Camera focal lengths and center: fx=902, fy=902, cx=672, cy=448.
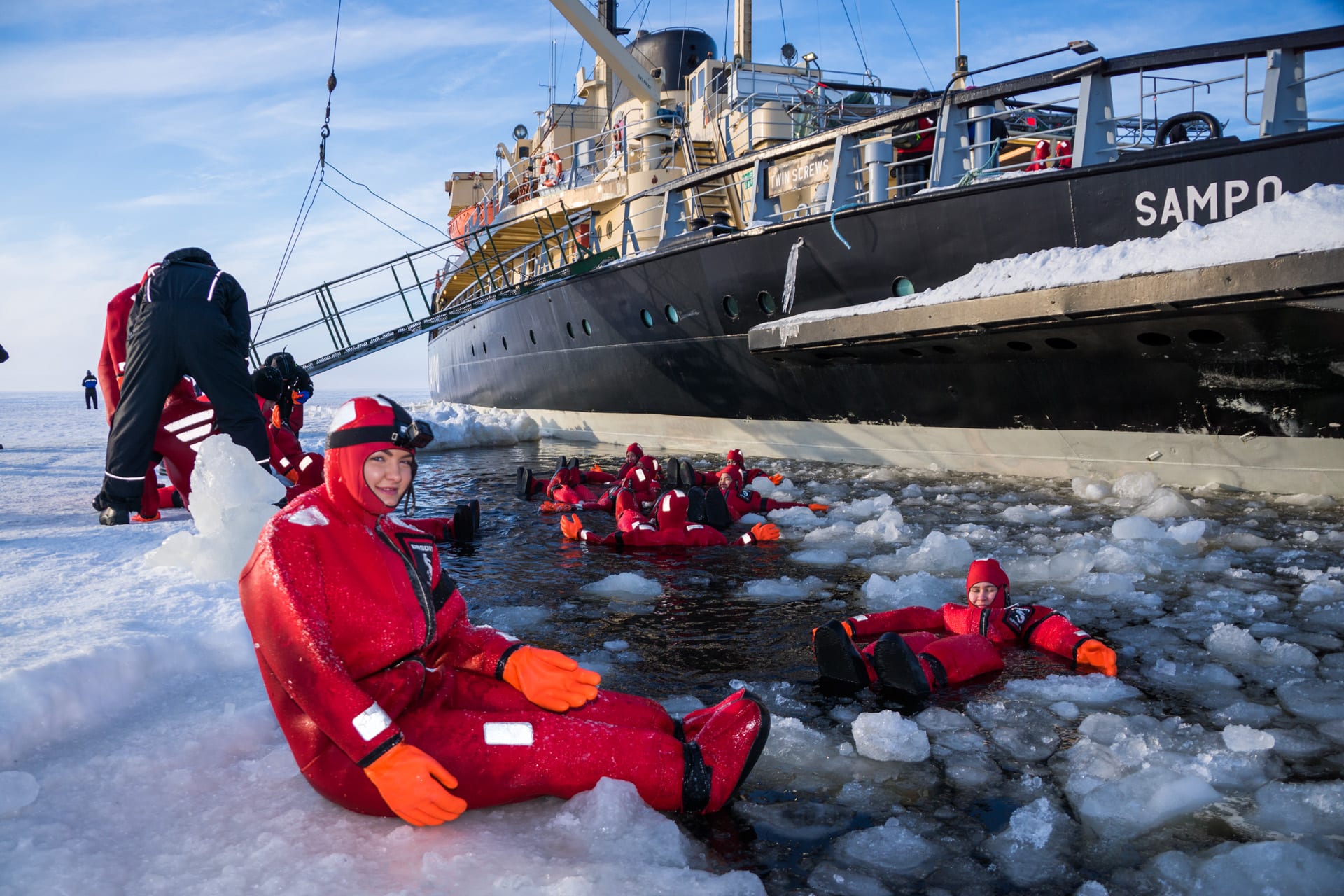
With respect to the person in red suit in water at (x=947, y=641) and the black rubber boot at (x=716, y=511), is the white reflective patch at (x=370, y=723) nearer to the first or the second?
the person in red suit in water at (x=947, y=641)

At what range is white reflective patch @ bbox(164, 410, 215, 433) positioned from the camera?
5.79 m

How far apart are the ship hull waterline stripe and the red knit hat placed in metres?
6.60

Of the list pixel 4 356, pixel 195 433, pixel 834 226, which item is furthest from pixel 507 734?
pixel 4 356

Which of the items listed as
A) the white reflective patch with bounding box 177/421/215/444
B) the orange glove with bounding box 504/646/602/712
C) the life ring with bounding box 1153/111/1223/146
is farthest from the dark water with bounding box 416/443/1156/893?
the life ring with bounding box 1153/111/1223/146

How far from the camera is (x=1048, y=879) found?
2217mm

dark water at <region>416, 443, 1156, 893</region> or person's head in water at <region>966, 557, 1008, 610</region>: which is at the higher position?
person's head in water at <region>966, 557, 1008, 610</region>

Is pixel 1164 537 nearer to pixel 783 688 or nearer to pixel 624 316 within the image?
pixel 783 688

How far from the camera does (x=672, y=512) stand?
645cm

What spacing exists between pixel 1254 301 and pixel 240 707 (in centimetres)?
589

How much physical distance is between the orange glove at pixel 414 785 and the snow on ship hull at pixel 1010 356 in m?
5.64

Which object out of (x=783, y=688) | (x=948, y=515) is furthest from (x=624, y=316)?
(x=783, y=688)

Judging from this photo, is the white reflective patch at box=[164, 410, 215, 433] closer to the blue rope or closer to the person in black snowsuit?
the person in black snowsuit

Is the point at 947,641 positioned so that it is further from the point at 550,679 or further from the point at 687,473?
the point at 687,473

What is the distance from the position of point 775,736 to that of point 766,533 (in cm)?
341
